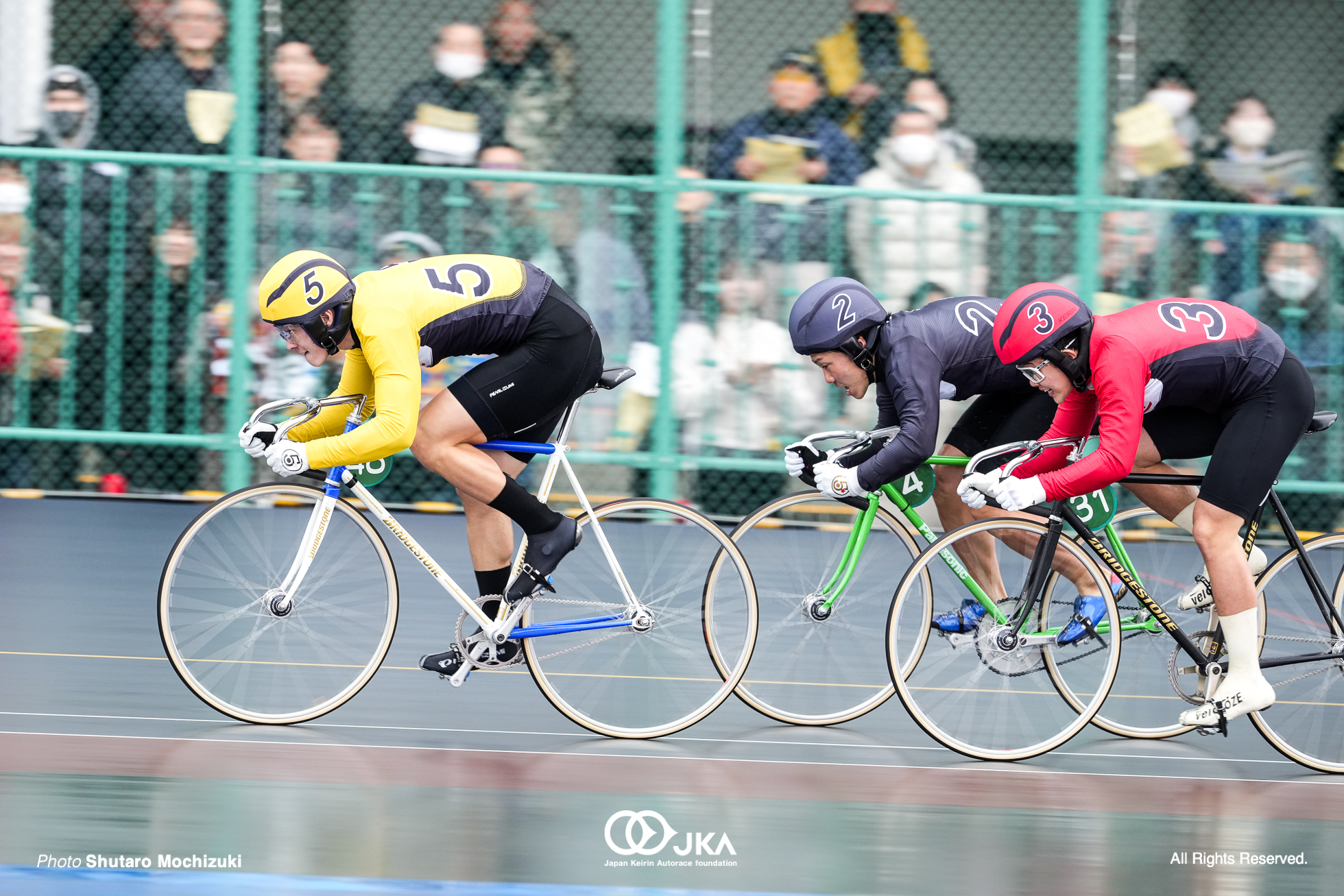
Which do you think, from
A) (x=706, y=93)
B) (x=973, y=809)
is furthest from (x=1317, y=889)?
(x=706, y=93)

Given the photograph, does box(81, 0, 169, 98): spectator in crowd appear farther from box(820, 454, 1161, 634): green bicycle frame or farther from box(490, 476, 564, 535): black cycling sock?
box(820, 454, 1161, 634): green bicycle frame

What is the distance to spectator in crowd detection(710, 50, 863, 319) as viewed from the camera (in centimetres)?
876

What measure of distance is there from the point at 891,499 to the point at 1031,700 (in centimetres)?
80

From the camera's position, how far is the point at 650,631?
5691 millimetres

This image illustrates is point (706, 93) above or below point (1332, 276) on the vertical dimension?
above

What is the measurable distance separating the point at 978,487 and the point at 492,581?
63.4 inches

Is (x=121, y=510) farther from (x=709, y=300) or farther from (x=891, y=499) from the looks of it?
(x=891, y=499)

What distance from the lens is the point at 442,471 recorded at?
5.45 m

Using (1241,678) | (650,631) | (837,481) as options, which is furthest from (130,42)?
(1241,678)

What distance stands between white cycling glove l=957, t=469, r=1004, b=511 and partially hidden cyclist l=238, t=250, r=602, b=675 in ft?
4.12

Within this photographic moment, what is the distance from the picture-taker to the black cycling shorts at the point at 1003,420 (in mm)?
5914

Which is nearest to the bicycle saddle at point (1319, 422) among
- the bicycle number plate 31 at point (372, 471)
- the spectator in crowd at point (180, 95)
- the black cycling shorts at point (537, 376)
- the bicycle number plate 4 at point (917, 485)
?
the bicycle number plate 4 at point (917, 485)

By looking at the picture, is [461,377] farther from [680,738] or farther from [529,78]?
[529,78]

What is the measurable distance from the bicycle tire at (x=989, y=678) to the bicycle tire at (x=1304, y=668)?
53 centimetres
